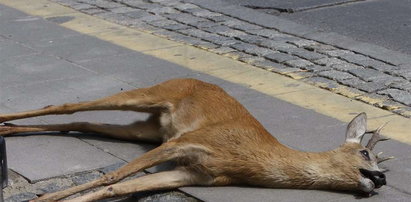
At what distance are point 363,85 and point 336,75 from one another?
0.37 metres

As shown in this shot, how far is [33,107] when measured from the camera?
7527 mm

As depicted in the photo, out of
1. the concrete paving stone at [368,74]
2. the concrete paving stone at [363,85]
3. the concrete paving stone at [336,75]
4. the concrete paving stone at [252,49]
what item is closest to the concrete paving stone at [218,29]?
the concrete paving stone at [252,49]

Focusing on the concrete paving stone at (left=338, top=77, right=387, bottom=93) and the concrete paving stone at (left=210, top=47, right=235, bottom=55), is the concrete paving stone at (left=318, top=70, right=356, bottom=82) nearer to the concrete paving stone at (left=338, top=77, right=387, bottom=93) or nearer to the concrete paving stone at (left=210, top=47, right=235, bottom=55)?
the concrete paving stone at (left=338, top=77, right=387, bottom=93)

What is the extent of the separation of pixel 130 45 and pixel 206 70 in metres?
1.22

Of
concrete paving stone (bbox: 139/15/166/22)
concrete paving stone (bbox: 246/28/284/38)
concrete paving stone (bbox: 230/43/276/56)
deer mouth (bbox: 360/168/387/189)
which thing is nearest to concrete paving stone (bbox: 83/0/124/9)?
concrete paving stone (bbox: 139/15/166/22)

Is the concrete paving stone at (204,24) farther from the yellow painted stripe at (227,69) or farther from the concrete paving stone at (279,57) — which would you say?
the concrete paving stone at (279,57)

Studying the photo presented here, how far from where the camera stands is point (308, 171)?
5.70 m

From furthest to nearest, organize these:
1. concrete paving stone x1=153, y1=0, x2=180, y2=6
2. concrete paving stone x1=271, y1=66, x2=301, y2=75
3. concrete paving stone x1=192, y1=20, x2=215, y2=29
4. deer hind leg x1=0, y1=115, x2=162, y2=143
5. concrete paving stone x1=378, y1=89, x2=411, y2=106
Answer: concrete paving stone x1=153, y1=0, x2=180, y2=6
concrete paving stone x1=192, y1=20, x2=215, y2=29
concrete paving stone x1=271, y1=66, x2=301, y2=75
concrete paving stone x1=378, y1=89, x2=411, y2=106
deer hind leg x1=0, y1=115, x2=162, y2=143

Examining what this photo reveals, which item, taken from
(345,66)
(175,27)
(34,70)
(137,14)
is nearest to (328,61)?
(345,66)

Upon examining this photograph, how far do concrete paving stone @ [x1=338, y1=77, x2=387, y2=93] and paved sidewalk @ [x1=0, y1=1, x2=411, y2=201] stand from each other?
49 centimetres

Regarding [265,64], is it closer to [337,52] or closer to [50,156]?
[337,52]

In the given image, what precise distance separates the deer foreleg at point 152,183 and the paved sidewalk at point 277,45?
7.63 feet

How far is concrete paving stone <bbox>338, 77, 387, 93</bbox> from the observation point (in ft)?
26.6

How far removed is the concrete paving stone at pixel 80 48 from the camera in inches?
363
